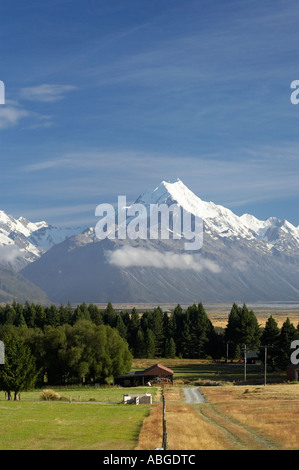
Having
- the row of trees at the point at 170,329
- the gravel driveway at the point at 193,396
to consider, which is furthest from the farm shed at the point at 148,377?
the row of trees at the point at 170,329

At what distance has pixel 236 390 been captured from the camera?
102 meters

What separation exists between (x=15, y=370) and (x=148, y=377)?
33.2m

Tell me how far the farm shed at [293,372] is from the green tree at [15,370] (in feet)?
167

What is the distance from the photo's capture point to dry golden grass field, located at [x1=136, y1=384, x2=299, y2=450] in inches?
1823

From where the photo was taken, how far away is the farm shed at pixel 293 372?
120 metres

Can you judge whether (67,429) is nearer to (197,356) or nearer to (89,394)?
(89,394)

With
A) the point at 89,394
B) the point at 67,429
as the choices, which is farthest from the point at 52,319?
the point at 67,429

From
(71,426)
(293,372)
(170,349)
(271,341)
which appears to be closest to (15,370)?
(71,426)

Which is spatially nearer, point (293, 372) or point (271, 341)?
point (293, 372)

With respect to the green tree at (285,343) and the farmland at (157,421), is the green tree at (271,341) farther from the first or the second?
the farmland at (157,421)

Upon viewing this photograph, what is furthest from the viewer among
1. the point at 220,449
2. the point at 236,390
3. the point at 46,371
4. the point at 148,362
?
the point at 148,362

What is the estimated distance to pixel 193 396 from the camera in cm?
9456

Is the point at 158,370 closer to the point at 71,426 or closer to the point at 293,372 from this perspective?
the point at 293,372
